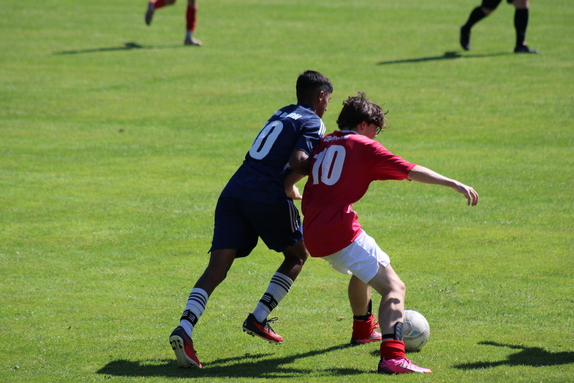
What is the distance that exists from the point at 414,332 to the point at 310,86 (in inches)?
80.3

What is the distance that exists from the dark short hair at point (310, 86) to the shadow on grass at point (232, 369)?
1.98 metres

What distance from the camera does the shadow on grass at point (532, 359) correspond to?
511 centimetres

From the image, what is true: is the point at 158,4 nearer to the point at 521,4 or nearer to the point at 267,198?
the point at 521,4

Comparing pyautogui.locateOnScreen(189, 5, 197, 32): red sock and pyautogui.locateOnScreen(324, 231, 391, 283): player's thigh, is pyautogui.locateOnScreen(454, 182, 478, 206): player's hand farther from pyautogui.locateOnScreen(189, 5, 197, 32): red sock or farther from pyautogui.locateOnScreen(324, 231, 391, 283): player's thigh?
pyautogui.locateOnScreen(189, 5, 197, 32): red sock

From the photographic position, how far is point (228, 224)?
18.2ft

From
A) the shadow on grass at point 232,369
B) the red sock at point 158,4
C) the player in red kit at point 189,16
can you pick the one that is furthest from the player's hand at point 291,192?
the red sock at point 158,4

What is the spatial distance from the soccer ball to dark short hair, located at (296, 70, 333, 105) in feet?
6.04

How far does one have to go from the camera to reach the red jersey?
5.01 metres

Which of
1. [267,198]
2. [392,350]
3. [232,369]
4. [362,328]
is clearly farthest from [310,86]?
[232,369]

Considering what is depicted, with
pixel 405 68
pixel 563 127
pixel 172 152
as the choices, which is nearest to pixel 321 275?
pixel 172 152

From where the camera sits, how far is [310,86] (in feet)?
18.6

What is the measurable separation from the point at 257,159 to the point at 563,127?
9.07 m

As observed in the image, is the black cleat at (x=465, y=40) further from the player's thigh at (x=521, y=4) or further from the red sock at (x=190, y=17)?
the red sock at (x=190, y=17)

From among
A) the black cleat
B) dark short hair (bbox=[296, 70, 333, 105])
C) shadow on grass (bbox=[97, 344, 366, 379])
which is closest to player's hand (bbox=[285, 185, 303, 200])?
dark short hair (bbox=[296, 70, 333, 105])
